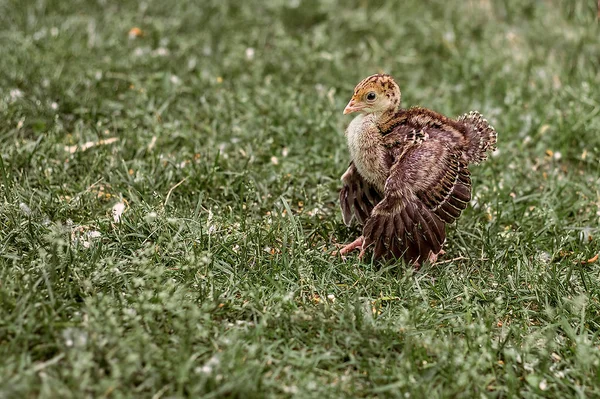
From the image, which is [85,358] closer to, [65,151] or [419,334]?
[419,334]

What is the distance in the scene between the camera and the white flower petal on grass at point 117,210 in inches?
191

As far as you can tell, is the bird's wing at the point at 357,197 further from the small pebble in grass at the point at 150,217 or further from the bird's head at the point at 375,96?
the small pebble in grass at the point at 150,217

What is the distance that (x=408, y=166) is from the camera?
14.5ft

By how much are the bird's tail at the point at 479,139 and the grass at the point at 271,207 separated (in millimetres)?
662

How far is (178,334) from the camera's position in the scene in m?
3.77

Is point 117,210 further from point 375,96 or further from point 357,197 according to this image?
point 375,96

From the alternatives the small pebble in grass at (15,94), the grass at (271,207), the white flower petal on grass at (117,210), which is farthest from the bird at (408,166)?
the small pebble in grass at (15,94)

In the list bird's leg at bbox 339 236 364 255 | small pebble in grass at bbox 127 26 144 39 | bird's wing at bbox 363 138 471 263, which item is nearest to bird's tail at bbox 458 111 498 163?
bird's wing at bbox 363 138 471 263

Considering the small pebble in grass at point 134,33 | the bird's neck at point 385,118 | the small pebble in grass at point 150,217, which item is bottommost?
the small pebble in grass at point 150,217

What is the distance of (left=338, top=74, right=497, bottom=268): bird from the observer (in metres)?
4.41

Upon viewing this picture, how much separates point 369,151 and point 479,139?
76 cm

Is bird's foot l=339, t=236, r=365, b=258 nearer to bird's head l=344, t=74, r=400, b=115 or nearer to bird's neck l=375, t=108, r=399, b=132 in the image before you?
bird's neck l=375, t=108, r=399, b=132

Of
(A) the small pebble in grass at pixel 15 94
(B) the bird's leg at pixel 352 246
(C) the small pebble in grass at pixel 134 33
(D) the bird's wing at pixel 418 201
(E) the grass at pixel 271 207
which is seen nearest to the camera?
(E) the grass at pixel 271 207

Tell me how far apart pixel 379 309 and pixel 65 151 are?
9.19ft
